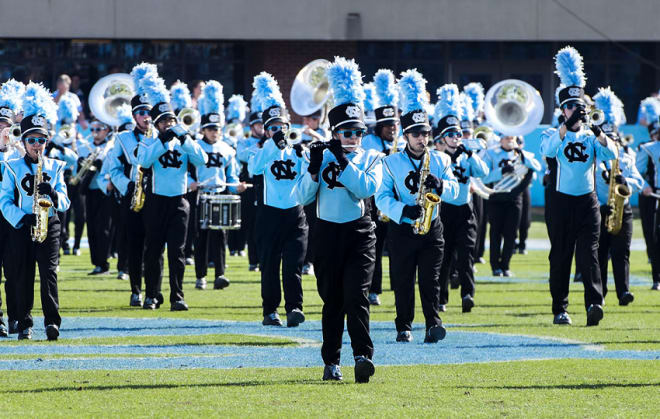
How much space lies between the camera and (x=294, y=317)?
13273 mm

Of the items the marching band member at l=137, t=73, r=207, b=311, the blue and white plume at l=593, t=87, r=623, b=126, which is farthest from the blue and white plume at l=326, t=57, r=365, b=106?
the blue and white plume at l=593, t=87, r=623, b=126

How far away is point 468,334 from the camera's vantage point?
41.7 ft

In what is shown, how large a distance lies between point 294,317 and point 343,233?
349 centimetres

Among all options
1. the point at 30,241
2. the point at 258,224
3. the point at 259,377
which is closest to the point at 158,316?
the point at 258,224

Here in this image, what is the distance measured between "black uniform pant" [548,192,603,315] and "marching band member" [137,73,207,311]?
3808 millimetres

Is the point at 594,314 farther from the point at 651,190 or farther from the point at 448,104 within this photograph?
the point at 651,190

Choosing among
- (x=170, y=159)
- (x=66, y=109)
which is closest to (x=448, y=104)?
(x=170, y=159)

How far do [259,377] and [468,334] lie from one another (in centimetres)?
322

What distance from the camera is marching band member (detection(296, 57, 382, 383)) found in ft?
32.2

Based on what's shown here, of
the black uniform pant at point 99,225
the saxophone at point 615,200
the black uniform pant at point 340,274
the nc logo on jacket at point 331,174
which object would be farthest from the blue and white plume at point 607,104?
the black uniform pant at point 99,225

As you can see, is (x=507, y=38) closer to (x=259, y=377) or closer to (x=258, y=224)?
(x=258, y=224)

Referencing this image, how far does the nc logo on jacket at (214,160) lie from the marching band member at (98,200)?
6.43 feet

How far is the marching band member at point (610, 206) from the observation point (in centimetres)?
1519

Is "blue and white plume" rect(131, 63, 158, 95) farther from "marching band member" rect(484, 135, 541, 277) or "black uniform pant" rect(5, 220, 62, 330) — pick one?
"marching band member" rect(484, 135, 541, 277)
